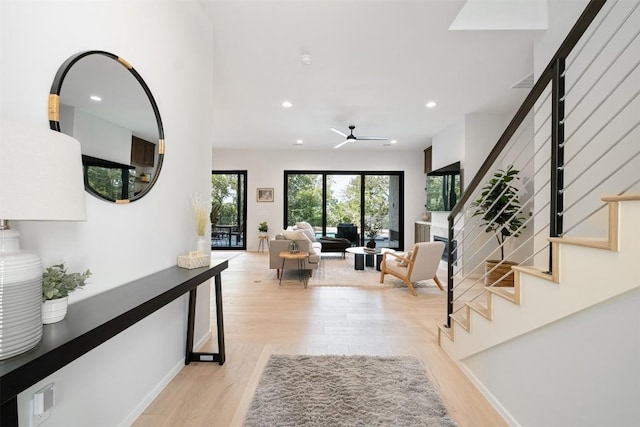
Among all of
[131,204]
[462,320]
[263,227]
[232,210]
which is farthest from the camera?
[232,210]

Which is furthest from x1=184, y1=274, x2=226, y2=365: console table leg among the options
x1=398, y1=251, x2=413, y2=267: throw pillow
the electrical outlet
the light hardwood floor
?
x1=398, y1=251, x2=413, y2=267: throw pillow

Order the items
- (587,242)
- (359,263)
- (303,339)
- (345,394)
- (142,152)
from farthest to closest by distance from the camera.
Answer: (359,263) < (303,339) < (345,394) < (142,152) < (587,242)

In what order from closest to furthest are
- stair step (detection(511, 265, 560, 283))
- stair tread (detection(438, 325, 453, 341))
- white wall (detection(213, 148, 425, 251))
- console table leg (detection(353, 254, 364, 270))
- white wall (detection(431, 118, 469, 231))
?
1. stair step (detection(511, 265, 560, 283))
2. stair tread (detection(438, 325, 453, 341))
3. white wall (detection(431, 118, 469, 231))
4. console table leg (detection(353, 254, 364, 270))
5. white wall (detection(213, 148, 425, 251))

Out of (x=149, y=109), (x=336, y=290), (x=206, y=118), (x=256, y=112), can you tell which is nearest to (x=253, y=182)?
(x=256, y=112)

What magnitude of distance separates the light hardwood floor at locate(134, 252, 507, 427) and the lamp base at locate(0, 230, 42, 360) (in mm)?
1206

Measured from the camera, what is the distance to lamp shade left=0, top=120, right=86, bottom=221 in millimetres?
795

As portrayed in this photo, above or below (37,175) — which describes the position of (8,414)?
below

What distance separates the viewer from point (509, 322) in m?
1.80

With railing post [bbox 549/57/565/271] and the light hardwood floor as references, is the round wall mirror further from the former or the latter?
railing post [bbox 549/57/565/271]

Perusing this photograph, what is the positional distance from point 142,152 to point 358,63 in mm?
2757

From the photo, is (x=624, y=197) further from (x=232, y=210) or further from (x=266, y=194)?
(x=232, y=210)

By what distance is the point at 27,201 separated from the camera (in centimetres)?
83

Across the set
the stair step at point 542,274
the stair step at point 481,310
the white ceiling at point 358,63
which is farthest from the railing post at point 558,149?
the white ceiling at point 358,63

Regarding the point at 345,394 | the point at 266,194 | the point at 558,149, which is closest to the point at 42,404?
the point at 345,394
